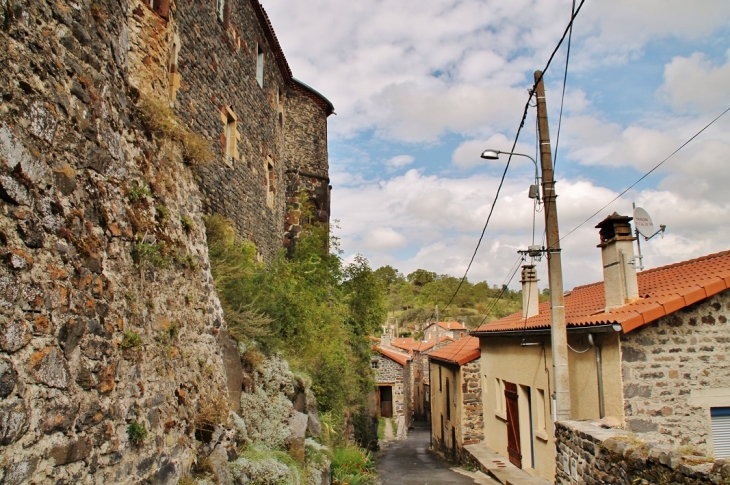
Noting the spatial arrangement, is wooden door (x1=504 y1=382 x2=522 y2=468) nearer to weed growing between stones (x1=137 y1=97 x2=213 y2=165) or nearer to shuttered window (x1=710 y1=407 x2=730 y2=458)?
shuttered window (x1=710 y1=407 x2=730 y2=458)

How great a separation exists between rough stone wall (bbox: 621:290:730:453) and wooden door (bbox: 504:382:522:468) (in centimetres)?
488

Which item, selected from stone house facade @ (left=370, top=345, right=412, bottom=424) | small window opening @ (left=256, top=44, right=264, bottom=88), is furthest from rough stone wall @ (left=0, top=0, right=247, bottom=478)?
stone house facade @ (left=370, top=345, right=412, bottom=424)

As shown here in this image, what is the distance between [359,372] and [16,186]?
52.5 feet

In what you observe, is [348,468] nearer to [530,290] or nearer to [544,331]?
[544,331]

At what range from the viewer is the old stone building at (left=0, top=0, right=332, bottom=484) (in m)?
3.00

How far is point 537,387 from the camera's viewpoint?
35.4 feet

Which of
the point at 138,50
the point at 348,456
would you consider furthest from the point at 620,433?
the point at 138,50

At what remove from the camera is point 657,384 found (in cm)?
759

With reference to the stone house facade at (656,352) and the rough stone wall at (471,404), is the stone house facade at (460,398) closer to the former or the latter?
the rough stone wall at (471,404)

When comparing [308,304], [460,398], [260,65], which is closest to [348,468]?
[308,304]

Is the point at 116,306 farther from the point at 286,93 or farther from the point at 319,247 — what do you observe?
the point at 286,93

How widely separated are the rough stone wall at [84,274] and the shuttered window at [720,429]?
6907 millimetres

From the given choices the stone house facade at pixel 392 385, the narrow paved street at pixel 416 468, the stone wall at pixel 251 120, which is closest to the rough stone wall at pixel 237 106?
the stone wall at pixel 251 120

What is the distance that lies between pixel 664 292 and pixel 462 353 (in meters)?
9.97
